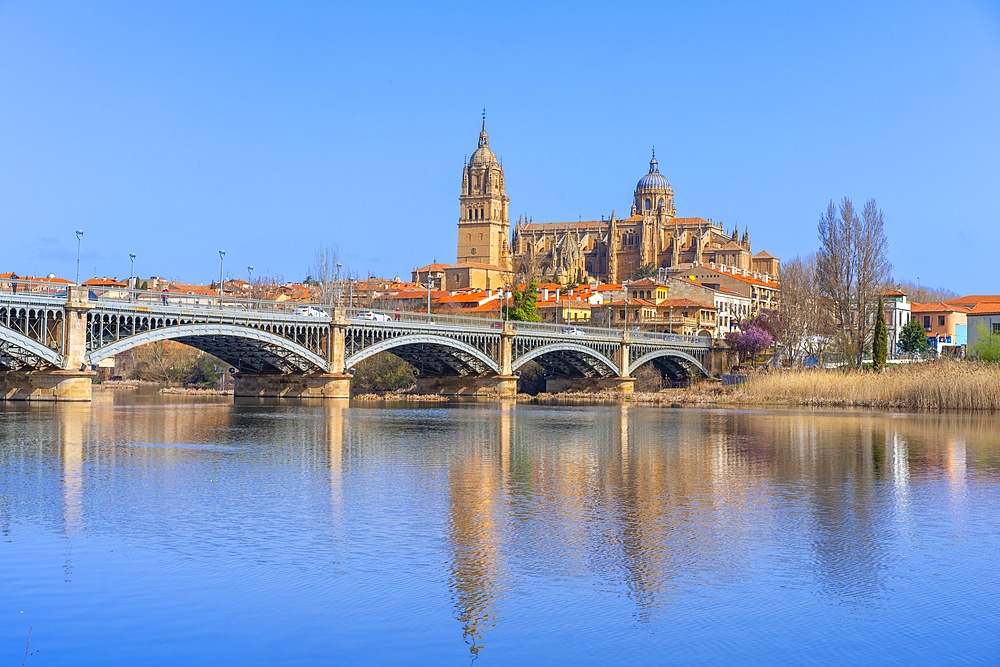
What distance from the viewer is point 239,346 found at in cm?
5925

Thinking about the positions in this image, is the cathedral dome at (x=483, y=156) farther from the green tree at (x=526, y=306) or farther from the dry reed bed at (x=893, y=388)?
the dry reed bed at (x=893, y=388)

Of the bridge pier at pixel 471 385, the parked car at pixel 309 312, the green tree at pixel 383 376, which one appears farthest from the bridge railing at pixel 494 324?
the green tree at pixel 383 376

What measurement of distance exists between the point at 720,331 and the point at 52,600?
108m

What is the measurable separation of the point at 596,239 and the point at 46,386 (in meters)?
146

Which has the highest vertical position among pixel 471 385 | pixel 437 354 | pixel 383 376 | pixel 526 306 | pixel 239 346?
pixel 526 306

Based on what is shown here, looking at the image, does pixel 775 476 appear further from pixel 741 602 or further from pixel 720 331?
pixel 720 331

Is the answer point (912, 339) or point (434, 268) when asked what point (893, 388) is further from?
point (434, 268)

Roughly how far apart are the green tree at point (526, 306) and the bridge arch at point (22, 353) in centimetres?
5776

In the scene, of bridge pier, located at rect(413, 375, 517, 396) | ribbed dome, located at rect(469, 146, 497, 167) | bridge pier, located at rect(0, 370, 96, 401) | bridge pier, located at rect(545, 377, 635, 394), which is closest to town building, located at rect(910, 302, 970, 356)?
bridge pier, located at rect(545, 377, 635, 394)

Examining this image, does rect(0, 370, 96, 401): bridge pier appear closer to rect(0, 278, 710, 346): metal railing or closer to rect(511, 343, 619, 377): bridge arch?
rect(0, 278, 710, 346): metal railing

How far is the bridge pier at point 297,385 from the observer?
62.7 meters

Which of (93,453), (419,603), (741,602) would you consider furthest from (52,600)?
(93,453)

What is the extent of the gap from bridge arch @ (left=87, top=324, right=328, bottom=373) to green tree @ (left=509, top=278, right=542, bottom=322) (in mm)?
42208

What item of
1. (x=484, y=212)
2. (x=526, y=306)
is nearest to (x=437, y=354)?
(x=526, y=306)
